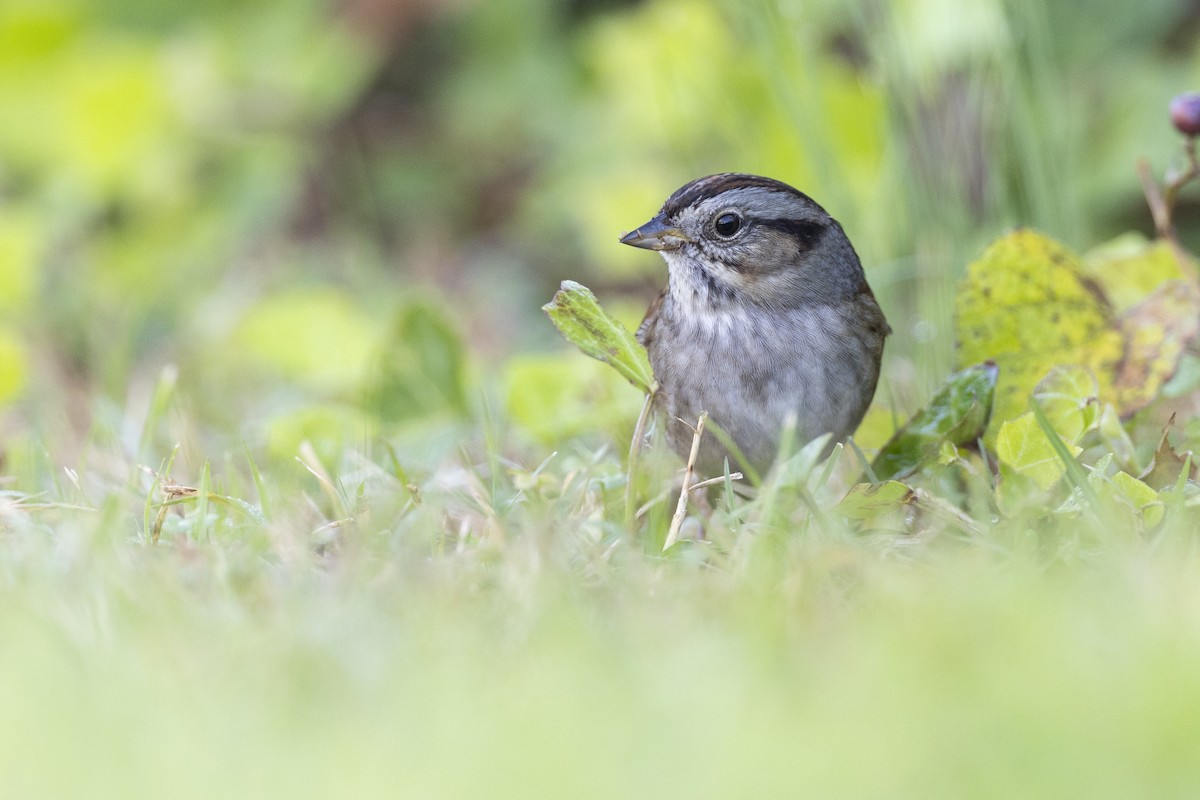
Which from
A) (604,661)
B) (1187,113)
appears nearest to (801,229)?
(1187,113)

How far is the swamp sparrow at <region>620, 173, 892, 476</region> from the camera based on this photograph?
2594mm

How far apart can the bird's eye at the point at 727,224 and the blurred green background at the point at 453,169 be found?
43 centimetres

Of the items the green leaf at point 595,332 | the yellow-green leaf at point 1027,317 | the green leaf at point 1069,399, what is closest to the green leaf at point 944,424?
the green leaf at point 1069,399

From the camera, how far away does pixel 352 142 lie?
19.3 feet

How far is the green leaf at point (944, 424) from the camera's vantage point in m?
2.54

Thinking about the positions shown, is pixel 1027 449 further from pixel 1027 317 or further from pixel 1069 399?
pixel 1027 317

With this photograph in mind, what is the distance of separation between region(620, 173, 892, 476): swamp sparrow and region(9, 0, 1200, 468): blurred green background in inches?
9.6

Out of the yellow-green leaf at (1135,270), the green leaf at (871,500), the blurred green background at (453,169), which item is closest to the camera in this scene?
the green leaf at (871,500)

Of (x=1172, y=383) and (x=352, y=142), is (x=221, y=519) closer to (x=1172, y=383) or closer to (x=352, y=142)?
(x=1172, y=383)

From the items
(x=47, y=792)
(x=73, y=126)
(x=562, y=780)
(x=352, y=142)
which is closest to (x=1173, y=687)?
(x=562, y=780)

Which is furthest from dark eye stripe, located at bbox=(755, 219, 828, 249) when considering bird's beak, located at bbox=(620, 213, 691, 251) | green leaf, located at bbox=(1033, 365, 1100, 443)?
green leaf, located at bbox=(1033, 365, 1100, 443)

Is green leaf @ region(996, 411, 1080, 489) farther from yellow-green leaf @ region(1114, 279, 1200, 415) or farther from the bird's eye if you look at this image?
the bird's eye

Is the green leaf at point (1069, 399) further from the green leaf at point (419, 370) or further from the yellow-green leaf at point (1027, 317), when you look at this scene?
the green leaf at point (419, 370)

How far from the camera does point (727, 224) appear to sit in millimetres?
2754
